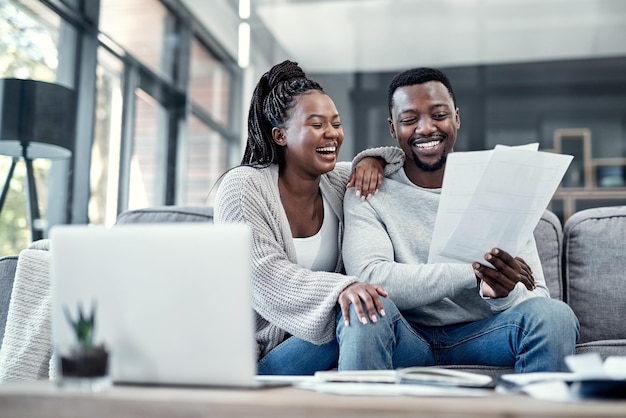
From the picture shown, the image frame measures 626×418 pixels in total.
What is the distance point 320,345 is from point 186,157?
3.51m

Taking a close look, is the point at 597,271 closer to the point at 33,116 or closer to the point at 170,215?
the point at 170,215

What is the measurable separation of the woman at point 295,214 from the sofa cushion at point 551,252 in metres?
0.47

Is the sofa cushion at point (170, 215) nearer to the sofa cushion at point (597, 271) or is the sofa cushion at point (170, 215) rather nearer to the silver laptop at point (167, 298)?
the sofa cushion at point (597, 271)

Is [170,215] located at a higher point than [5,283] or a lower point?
higher

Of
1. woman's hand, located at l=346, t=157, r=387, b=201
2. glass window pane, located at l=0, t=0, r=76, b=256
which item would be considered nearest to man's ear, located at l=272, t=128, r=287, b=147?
woman's hand, located at l=346, t=157, r=387, b=201

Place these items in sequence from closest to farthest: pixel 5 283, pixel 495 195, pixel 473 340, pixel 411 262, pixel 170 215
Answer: pixel 495 195 → pixel 473 340 → pixel 411 262 → pixel 5 283 → pixel 170 215

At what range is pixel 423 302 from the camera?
60.3 inches

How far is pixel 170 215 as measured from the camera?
2.13 meters

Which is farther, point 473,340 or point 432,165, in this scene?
point 432,165

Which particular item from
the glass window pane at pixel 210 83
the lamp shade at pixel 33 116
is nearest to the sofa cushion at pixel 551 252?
the lamp shade at pixel 33 116

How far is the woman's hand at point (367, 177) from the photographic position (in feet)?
5.76

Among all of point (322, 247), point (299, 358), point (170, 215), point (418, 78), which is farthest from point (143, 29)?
point (299, 358)

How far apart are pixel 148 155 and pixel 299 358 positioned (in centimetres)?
319

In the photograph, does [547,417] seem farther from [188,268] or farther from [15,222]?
[15,222]
